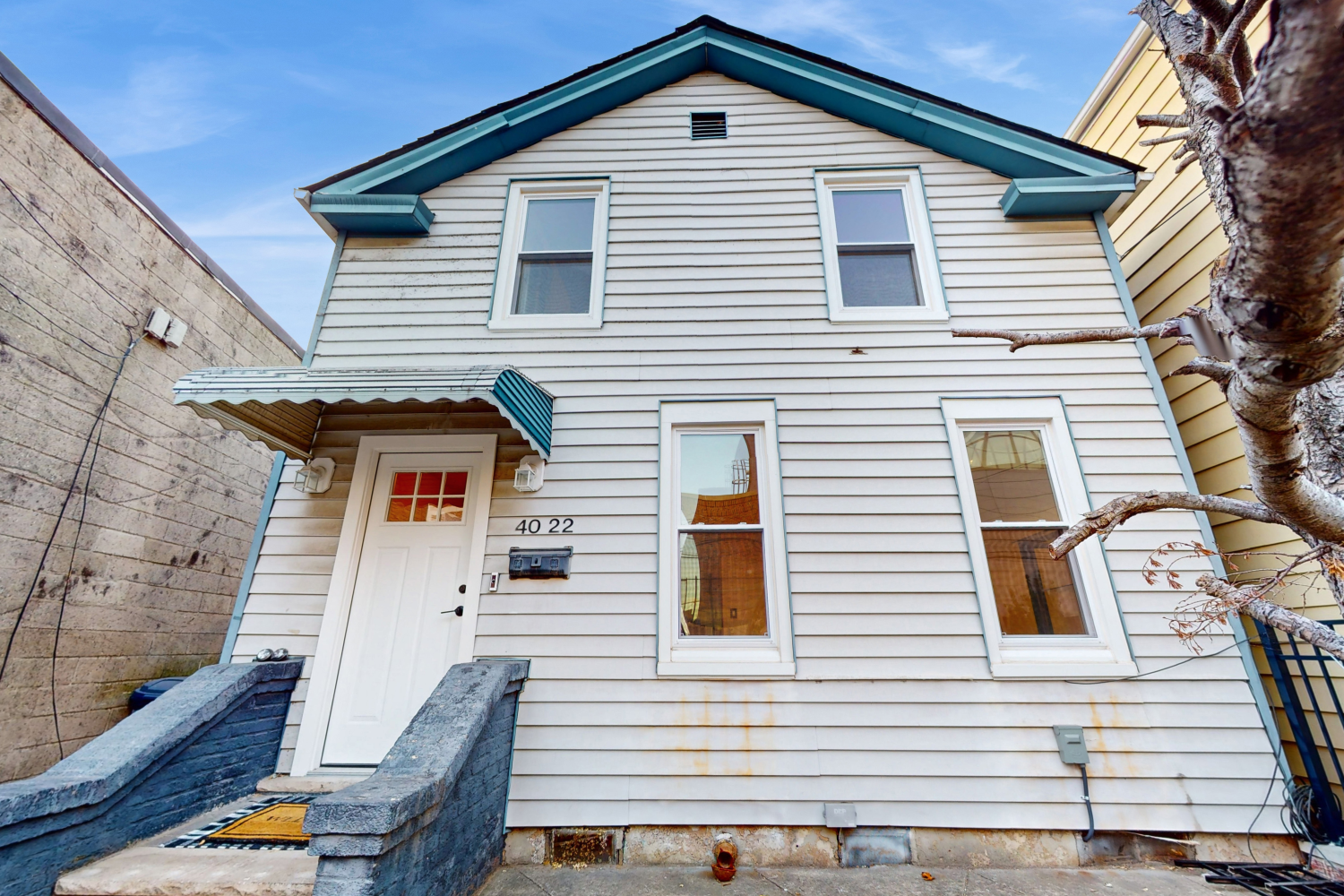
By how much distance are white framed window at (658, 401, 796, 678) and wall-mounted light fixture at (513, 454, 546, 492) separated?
875 mm

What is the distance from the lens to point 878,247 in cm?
469

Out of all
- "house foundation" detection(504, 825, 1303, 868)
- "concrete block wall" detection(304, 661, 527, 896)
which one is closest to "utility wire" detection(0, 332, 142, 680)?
"concrete block wall" detection(304, 661, 527, 896)

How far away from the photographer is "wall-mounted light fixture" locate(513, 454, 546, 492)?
3932 millimetres

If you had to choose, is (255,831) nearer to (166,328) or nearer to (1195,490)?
(166,328)

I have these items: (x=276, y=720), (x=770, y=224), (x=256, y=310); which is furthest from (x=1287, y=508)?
(x=256, y=310)

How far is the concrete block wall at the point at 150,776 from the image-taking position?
2.21 m

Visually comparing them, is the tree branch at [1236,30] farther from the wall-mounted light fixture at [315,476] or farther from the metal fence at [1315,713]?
the wall-mounted light fixture at [315,476]

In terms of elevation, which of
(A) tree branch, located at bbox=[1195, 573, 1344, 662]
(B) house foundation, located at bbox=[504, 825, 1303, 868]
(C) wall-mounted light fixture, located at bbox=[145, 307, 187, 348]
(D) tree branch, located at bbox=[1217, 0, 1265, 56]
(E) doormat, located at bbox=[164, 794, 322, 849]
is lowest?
(B) house foundation, located at bbox=[504, 825, 1303, 868]

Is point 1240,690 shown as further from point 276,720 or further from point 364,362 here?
point 364,362

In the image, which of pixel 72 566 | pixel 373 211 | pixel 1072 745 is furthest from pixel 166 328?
pixel 1072 745

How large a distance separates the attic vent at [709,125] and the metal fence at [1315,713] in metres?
5.36

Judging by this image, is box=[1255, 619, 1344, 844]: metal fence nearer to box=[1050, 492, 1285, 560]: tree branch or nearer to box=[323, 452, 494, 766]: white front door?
box=[1050, 492, 1285, 560]: tree branch

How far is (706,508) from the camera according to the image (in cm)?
395

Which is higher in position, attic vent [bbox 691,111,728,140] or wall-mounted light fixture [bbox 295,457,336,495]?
attic vent [bbox 691,111,728,140]
